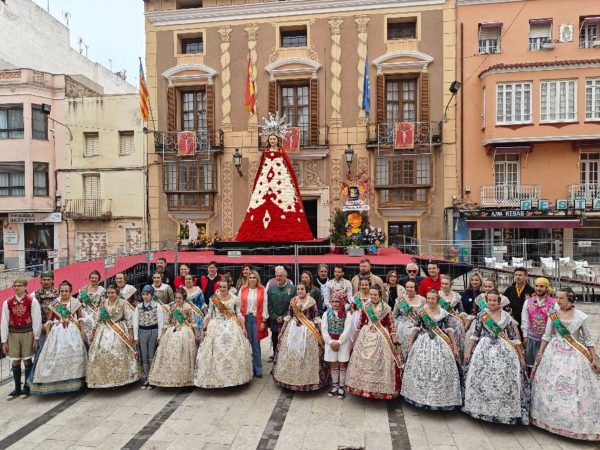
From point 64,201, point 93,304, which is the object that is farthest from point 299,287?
point 64,201

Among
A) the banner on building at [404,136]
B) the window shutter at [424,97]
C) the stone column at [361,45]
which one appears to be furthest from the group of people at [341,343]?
the stone column at [361,45]

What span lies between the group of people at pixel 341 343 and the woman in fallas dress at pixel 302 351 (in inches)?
0.6

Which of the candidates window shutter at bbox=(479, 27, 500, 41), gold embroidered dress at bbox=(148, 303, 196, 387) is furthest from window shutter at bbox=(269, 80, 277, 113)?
gold embroidered dress at bbox=(148, 303, 196, 387)

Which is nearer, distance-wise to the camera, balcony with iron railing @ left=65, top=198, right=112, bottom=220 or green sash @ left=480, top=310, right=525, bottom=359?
green sash @ left=480, top=310, right=525, bottom=359

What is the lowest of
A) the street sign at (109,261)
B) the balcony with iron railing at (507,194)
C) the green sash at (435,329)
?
the green sash at (435,329)

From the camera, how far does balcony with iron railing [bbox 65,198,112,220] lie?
2148 centimetres

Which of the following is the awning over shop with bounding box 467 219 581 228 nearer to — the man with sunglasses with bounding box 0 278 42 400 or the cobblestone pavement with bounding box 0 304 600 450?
the cobblestone pavement with bounding box 0 304 600 450

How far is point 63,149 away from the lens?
21938mm

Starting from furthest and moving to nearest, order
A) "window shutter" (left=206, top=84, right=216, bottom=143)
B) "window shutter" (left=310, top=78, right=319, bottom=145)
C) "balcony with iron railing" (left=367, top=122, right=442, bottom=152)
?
"window shutter" (left=206, top=84, right=216, bottom=143) → "window shutter" (left=310, top=78, right=319, bottom=145) → "balcony with iron railing" (left=367, top=122, right=442, bottom=152)

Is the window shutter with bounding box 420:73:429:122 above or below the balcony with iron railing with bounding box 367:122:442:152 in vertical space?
above

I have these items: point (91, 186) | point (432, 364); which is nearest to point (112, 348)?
point (432, 364)

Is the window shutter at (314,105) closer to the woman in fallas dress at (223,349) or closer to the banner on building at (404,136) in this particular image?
the banner on building at (404,136)

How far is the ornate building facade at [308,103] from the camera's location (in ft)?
63.5

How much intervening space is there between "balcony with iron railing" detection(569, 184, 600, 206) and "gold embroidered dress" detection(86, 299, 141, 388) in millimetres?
17865
